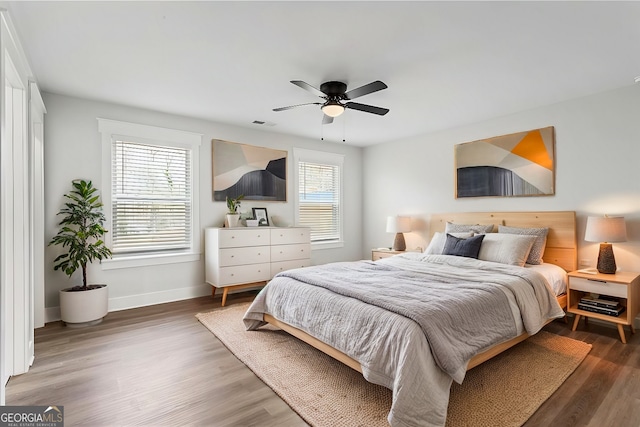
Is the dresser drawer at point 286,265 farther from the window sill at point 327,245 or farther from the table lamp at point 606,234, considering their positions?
the table lamp at point 606,234

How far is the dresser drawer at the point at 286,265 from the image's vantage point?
4699 millimetres

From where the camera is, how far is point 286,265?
4836 millimetres

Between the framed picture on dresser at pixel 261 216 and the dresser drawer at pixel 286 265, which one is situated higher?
the framed picture on dresser at pixel 261 216

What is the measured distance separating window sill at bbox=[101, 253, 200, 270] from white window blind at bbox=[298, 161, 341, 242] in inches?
75.8

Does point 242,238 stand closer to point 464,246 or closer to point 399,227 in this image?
point 399,227

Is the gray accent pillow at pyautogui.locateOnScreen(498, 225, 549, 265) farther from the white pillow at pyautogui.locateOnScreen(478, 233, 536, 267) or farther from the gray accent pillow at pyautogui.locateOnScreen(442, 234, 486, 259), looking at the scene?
the gray accent pillow at pyautogui.locateOnScreen(442, 234, 486, 259)

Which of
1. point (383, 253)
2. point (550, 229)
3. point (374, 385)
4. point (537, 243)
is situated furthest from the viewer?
point (383, 253)

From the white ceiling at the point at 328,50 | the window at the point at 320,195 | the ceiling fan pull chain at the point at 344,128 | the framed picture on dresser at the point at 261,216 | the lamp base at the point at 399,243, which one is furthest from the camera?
the window at the point at 320,195

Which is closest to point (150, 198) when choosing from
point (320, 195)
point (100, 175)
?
point (100, 175)

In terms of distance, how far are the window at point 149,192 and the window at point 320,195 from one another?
1776 millimetres

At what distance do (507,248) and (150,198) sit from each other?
173 inches

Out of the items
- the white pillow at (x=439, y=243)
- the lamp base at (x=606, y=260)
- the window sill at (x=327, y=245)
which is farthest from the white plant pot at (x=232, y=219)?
the lamp base at (x=606, y=260)

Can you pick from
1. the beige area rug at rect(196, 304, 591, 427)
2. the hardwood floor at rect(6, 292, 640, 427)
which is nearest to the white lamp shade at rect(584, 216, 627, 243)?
the hardwood floor at rect(6, 292, 640, 427)

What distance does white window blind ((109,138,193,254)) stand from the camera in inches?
159
